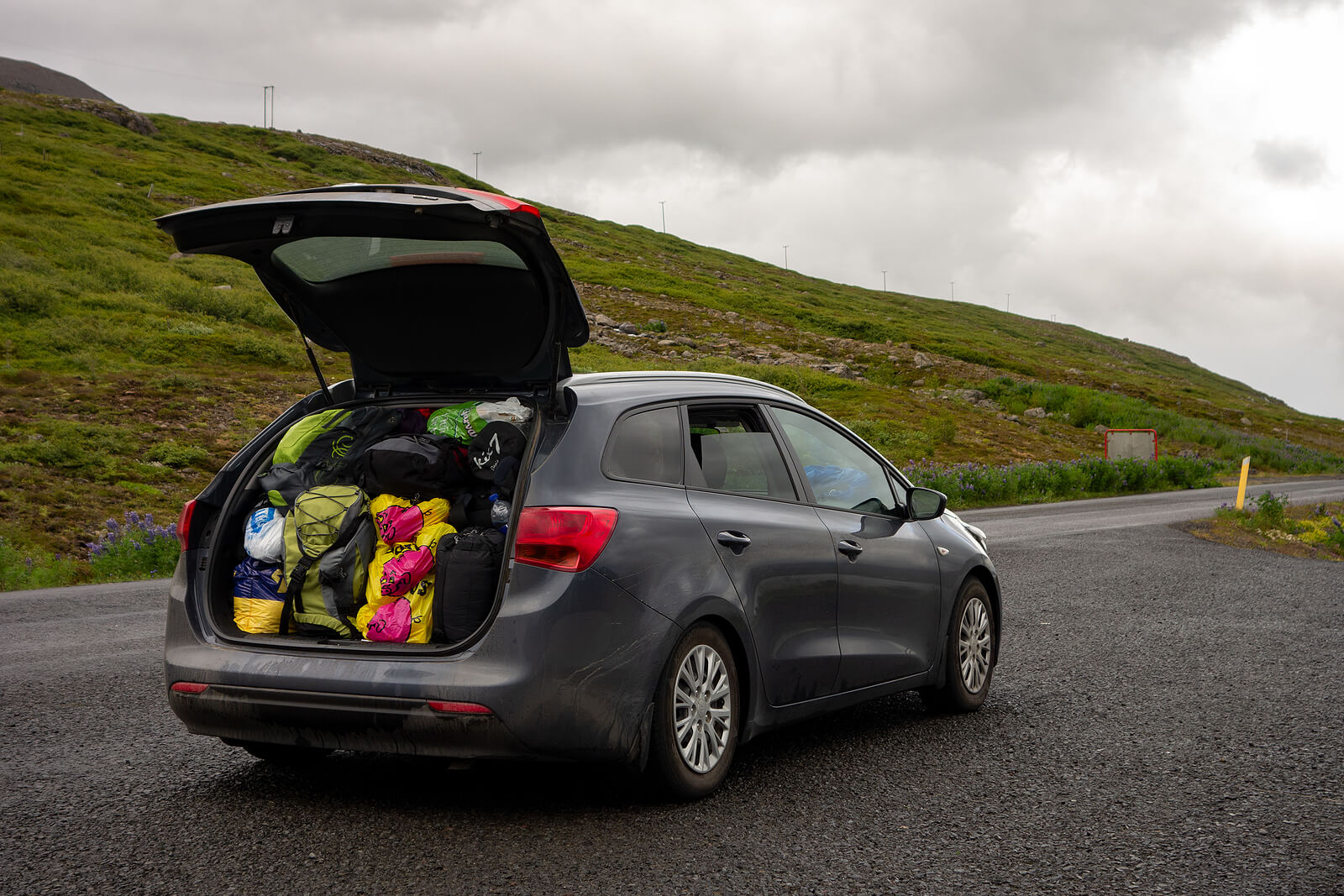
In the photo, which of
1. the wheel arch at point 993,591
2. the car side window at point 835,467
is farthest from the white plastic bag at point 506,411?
the wheel arch at point 993,591

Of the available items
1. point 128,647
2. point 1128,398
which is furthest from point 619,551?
point 1128,398

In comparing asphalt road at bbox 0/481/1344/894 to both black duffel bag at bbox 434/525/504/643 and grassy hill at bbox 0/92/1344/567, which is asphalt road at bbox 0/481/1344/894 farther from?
grassy hill at bbox 0/92/1344/567

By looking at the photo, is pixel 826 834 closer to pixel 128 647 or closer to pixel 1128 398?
pixel 128 647

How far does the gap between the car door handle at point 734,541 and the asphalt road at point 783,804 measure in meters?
1.00

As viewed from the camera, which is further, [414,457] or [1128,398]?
[1128,398]

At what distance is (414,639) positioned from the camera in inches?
179

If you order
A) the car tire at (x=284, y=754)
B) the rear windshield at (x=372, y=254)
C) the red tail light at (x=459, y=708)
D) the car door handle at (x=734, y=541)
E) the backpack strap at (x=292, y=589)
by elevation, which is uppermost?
A: the rear windshield at (x=372, y=254)

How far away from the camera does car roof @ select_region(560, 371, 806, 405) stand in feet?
15.9

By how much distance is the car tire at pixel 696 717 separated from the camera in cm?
438

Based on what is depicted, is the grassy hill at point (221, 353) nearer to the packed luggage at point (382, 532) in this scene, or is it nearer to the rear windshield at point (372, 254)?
the rear windshield at point (372, 254)

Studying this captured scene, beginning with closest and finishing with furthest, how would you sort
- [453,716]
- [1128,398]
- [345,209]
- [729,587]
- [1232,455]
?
[453,716] < [345,209] < [729,587] < [1232,455] < [1128,398]

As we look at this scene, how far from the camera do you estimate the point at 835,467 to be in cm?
596

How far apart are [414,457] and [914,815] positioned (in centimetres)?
241

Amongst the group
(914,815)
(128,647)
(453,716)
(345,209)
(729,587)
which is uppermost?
(345,209)
